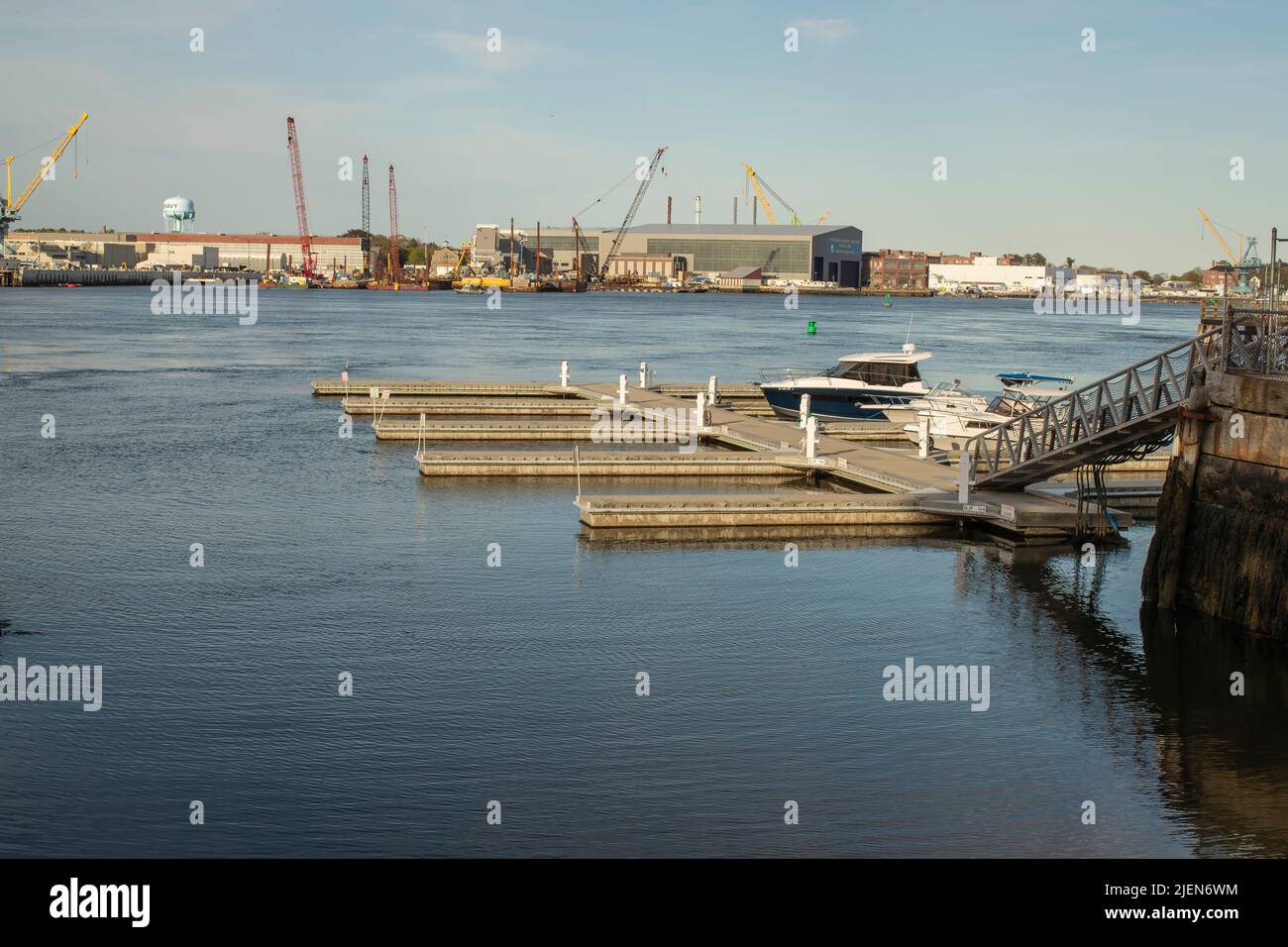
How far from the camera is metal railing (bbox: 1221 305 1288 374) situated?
26172 mm

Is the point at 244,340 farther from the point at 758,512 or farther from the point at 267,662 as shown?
the point at 267,662

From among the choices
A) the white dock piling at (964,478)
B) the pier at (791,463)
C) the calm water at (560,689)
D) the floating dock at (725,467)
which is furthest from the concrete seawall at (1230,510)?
the white dock piling at (964,478)

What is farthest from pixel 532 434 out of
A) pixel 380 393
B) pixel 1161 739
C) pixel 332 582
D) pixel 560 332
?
pixel 560 332

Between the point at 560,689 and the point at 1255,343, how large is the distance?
1448 centimetres

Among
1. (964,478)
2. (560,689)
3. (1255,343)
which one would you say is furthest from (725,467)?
(560,689)

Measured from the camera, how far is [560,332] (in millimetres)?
145625

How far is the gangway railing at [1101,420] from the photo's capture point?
27516 mm

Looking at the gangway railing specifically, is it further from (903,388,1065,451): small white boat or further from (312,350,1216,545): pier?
(903,388,1065,451): small white boat

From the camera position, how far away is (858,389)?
55125 millimetres

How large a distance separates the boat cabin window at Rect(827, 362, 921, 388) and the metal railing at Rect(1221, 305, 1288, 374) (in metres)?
29.2

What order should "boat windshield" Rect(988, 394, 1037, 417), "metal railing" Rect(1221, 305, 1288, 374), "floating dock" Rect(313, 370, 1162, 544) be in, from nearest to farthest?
"metal railing" Rect(1221, 305, 1288, 374) < "floating dock" Rect(313, 370, 1162, 544) < "boat windshield" Rect(988, 394, 1037, 417)

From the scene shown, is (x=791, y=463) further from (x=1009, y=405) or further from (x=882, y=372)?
(x=882, y=372)

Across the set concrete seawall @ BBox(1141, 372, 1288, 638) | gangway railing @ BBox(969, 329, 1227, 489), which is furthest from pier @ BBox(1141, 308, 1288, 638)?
gangway railing @ BBox(969, 329, 1227, 489)

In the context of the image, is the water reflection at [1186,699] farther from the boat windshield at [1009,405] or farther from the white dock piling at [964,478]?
the boat windshield at [1009,405]
